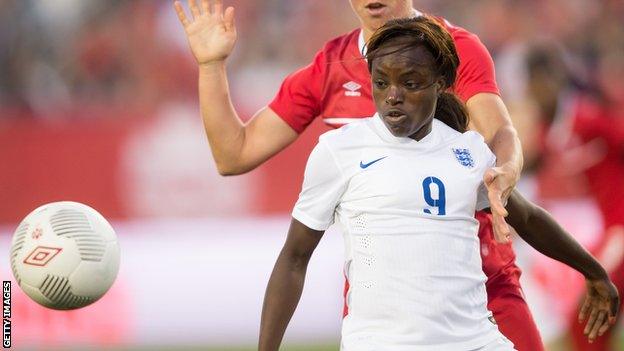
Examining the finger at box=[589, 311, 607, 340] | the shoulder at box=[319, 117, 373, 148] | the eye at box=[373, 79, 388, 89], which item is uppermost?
the eye at box=[373, 79, 388, 89]

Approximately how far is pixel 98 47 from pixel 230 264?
3.17 m

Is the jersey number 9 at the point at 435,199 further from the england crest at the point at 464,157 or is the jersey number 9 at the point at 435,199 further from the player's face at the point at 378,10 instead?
the player's face at the point at 378,10

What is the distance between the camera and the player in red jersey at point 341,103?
16.2ft

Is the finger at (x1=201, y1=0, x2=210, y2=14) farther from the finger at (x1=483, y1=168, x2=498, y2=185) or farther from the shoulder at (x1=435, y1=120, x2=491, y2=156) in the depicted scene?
the finger at (x1=483, y1=168, x2=498, y2=185)

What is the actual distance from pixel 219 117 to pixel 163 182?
6.12 metres

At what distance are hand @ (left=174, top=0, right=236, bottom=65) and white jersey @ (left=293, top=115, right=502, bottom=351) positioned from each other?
1270mm

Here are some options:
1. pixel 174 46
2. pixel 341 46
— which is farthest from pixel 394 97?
pixel 174 46

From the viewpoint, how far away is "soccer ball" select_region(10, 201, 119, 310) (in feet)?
16.1

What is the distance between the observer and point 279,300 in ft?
13.8

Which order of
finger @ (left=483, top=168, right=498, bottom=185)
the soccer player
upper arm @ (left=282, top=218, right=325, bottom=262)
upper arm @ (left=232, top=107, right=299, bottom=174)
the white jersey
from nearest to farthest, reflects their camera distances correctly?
the white jersey → finger @ (left=483, top=168, right=498, bottom=185) → upper arm @ (left=282, top=218, right=325, bottom=262) → upper arm @ (left=232, top=107, right=299, bottom=174) → the soccer player

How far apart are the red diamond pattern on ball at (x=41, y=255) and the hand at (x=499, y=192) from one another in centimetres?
182

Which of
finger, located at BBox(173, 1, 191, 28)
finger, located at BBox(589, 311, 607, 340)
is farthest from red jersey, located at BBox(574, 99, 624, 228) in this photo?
finger, located at BBox(173, 1, 191, 28)

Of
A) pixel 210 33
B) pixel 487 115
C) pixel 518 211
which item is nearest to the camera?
pixel 518 211

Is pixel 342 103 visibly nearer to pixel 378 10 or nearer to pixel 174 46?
pixel 378 10
